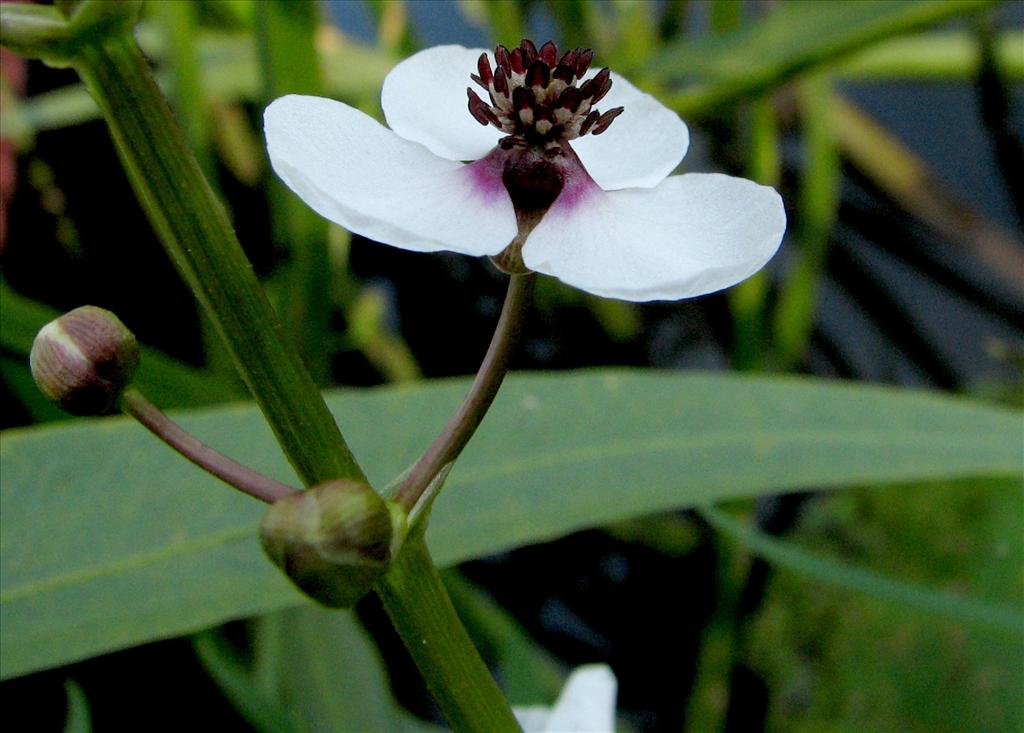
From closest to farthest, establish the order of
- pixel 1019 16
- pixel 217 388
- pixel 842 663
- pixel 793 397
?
pixel 793 397 < pixel 217 388 < pixel 842 663 < pixel 1019 16

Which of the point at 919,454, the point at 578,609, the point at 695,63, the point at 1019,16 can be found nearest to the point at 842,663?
the point at 578,609

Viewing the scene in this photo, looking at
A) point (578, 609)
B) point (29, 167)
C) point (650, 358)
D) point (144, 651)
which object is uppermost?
point (29, 167)

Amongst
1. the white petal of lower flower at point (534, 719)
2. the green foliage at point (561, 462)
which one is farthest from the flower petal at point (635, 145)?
the white petal of lower flower at point (534, 719)

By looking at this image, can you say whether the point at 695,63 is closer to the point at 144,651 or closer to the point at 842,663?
the point at 842,663

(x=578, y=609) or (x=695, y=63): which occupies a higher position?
(x=695, y=63)

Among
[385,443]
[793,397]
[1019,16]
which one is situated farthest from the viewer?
[1019,16]

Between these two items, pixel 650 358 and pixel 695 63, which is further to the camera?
pixel 650 358

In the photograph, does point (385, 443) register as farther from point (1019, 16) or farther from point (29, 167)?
point (1019, 16)

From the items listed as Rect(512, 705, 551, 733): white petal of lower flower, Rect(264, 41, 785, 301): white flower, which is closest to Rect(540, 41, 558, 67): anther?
Rect(264, 41, 785, 301): white flower

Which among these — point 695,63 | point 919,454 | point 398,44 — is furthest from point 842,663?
point 398,44
